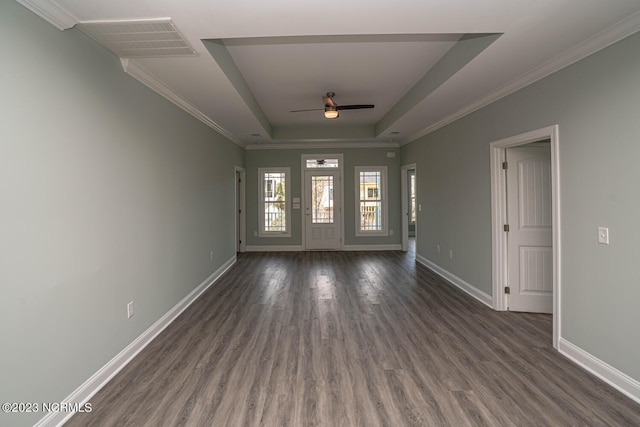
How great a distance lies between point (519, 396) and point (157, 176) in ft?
11.7

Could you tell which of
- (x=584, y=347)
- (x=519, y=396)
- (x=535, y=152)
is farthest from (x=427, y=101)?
(x=519, y=396)

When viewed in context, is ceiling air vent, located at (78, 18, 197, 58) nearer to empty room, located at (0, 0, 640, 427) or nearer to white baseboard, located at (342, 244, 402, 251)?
empty room, located at (0, 0, 640, 427)

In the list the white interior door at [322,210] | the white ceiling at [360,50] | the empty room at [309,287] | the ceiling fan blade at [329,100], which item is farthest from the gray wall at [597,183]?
the white interior door at [322,210]

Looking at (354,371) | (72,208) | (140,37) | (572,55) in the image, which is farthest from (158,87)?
(572,55)

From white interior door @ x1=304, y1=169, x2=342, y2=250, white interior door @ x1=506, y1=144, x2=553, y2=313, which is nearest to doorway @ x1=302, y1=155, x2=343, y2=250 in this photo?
white interior door @ x1=304, y1=169, x2=342, y2=250

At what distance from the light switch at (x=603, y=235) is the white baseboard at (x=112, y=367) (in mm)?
3830

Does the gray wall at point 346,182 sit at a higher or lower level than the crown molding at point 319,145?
lower

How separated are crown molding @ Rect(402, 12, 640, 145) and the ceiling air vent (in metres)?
3.00

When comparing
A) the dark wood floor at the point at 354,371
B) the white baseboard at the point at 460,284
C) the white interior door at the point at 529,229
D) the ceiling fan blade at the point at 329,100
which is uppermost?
the ceiling fan blade at the point at 329,100

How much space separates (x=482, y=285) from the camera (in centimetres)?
401

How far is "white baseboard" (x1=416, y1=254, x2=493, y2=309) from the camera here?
12.8 ft

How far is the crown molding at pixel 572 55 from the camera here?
2.10 m

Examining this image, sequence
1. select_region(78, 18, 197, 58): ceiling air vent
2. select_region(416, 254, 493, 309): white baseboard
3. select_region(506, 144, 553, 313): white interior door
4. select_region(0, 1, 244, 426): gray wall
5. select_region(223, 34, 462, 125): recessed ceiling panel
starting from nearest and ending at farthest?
select_region(0, 1, 244, 426): gray wall, select_region(78, 18, 197, 58): ceiling air vent, select_region(223, 34, 462, 125): recessed ceiling panel, select_region(506, 144, 553, 313): white interior door, select_region(416, 254, 493, 309): white baseboard

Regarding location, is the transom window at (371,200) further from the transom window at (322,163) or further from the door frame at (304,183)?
the transom window at (322,163)
